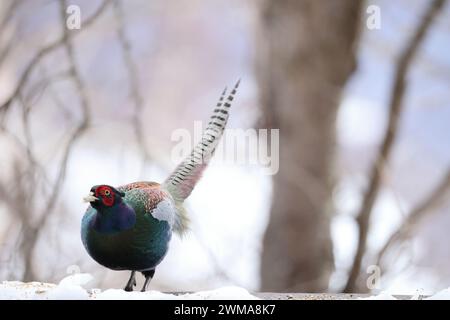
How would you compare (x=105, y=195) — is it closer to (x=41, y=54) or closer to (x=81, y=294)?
(x=81, y=294)

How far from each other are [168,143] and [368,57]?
827mm

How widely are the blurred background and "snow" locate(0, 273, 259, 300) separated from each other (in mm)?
71

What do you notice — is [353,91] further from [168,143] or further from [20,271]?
[20,271]

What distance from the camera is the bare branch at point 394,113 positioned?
177cm

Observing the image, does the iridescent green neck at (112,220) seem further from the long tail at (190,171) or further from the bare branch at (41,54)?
the bare branch at (41,54)

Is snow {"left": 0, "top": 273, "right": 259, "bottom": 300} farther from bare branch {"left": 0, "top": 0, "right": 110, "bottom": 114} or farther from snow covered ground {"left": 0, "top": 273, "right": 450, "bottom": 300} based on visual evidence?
bare branch {"left": 0, "top": 0, "right": 110, "bottom": 114}

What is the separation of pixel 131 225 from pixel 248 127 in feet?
1.58

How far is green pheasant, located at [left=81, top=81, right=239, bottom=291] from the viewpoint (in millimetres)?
837

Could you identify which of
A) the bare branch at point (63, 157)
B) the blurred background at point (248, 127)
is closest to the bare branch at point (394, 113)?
the blurred background at point (248, 127)

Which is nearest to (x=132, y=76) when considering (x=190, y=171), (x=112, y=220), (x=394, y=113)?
(x=190, y=171)

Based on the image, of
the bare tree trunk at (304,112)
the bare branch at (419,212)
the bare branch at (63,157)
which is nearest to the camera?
the bare branch at (63,157)

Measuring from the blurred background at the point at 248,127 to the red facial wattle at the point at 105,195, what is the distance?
125mm
